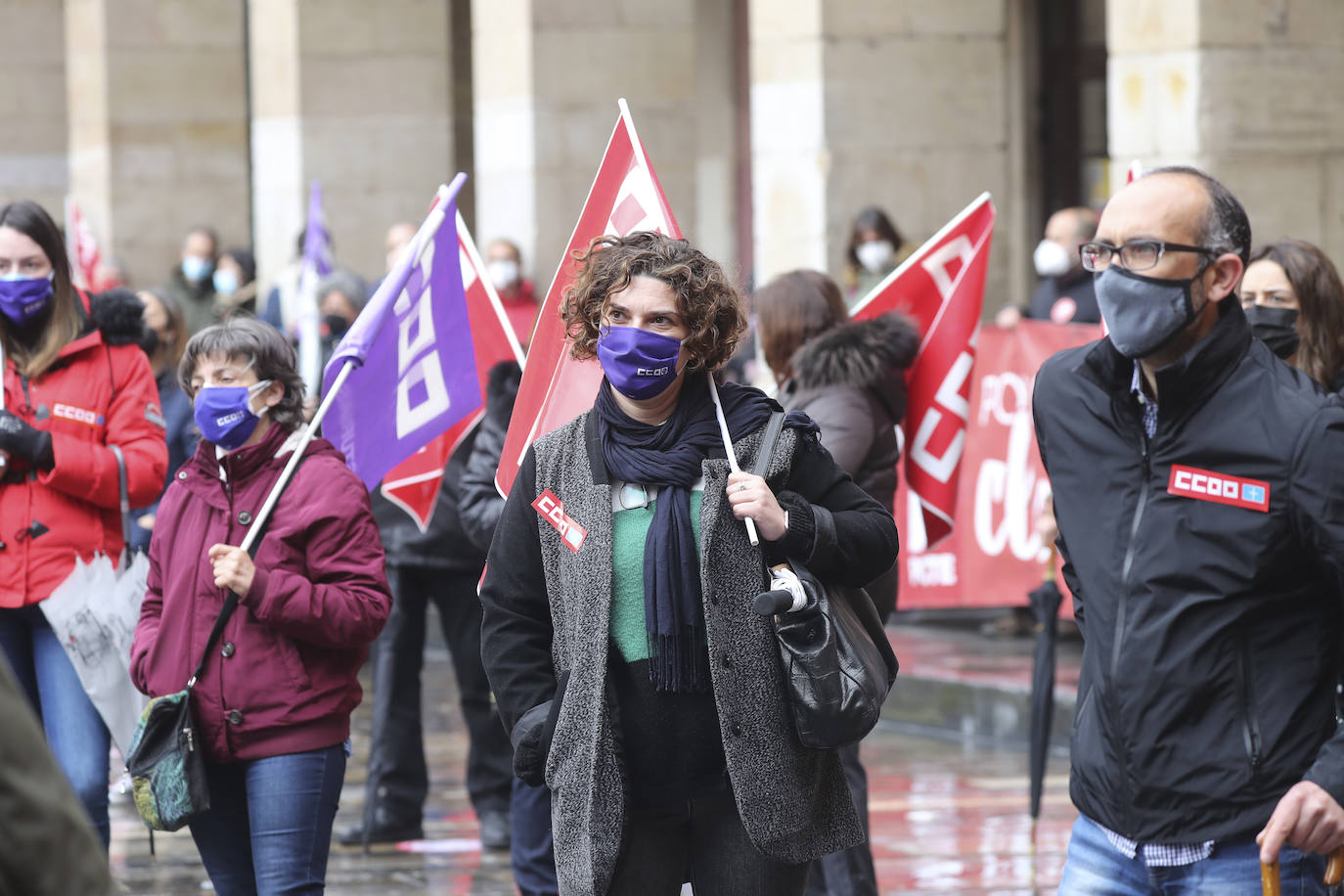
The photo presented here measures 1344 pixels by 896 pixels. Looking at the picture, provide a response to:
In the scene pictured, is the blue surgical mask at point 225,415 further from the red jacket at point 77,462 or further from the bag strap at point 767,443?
the bag strap at point 767,443

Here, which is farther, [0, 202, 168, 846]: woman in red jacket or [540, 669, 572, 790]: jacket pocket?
[0, 202, 168, 846]: woman in red jacket

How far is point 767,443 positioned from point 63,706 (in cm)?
254

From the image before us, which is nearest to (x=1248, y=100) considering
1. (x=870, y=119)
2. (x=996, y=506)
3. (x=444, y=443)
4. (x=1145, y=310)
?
(x=996, y=506)

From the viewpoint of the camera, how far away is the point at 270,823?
4.86 metres

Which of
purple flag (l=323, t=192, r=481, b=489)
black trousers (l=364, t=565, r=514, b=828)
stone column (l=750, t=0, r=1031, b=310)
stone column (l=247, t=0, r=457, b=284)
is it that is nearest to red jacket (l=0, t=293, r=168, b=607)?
purple flag (l=323, t=192, r=481, b=489)

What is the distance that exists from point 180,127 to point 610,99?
271 inches

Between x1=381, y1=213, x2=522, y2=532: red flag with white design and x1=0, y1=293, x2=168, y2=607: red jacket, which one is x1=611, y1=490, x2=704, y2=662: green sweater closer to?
x1=0, y1=293, x2=168, y2=607: red jacket

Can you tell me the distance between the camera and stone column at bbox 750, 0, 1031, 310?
41.3 feet

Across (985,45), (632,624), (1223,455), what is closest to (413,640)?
(632,624)

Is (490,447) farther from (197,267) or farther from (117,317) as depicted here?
(197,267)

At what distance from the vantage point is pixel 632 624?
13.1ft

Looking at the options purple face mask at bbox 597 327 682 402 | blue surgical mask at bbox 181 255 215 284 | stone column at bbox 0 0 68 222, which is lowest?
purple face mask at bbox 597 327 682 402

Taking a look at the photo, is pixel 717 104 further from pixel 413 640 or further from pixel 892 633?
pixel 413 640

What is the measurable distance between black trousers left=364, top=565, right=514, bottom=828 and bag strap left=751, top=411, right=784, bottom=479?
3790mm
